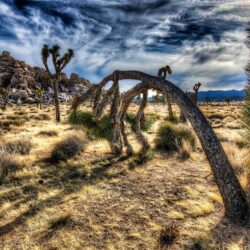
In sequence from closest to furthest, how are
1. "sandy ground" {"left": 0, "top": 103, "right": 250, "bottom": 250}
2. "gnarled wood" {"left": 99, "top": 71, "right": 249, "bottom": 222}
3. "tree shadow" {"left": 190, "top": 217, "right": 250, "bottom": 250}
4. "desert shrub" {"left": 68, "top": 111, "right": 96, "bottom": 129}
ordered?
"tree shadow" {"left": 190, "top": 217, "right": 250, "bottom": 250}
"sandy ground" {"left": 0, "top": 103, "right": 250, "bottom": 250}
"gnarled wood" {"left": 99, "top": 71, "right": 249, "bottom": 222}
"desert shrub" {"left": 68, "top": 111, "right": 96, "bottom": 129}

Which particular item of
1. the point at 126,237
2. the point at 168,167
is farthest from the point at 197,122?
the point at 168,167

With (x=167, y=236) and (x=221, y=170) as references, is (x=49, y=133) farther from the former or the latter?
(x=221, y=170)

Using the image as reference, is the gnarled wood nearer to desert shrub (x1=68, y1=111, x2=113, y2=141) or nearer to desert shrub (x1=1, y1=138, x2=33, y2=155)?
desert shrub (x1=1, y1=138, x2=33, y2=155)

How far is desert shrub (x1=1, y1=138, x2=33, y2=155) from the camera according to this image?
Result: 6957 millimetres

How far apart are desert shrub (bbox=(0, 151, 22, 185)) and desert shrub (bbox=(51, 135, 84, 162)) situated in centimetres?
119

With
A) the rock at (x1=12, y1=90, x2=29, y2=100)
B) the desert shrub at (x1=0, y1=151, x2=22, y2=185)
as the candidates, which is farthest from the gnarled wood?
the rock at (x1=12, y1=90, x2=29, y2=100)

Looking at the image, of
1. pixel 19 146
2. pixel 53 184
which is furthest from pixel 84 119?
pixel 53 184

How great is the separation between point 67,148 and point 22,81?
246 ft

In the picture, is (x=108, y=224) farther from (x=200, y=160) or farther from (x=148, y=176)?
(x=200, y=160)

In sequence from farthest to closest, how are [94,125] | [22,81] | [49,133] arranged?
1. [22,81]
2. [94,125]
3. [49,133]

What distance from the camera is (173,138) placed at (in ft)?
30.0

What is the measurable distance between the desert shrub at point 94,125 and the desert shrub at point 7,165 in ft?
13.4

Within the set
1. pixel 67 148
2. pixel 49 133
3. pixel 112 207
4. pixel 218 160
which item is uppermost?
pixel 218 160

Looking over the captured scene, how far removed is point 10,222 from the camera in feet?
11.7
